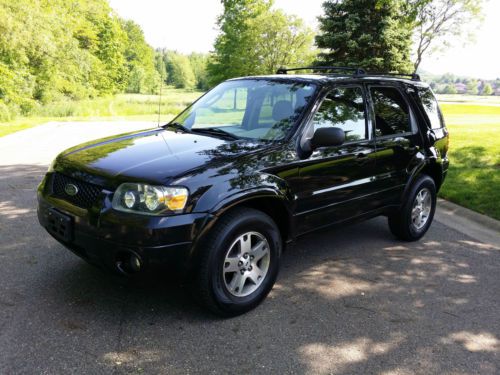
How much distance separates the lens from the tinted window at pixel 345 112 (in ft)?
12.7

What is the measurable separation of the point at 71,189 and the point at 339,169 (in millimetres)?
2213

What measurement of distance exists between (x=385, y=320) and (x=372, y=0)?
75.2 ft

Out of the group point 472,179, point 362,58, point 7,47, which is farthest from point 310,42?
point 472,179

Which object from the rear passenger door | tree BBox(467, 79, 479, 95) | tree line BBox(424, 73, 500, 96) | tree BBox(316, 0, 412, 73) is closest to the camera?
the rear passenger door

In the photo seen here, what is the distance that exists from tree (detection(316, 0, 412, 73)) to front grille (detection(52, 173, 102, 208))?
2183 centimetres

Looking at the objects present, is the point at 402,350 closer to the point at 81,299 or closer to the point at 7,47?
the point at 81,299

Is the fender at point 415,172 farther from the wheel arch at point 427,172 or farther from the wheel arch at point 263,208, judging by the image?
the wheel arch at point 263,208

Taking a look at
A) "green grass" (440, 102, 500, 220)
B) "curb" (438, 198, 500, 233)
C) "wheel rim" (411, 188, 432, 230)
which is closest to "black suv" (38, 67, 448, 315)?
"wheel rim" (411, 188, 432, 230)

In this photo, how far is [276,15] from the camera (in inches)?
1427

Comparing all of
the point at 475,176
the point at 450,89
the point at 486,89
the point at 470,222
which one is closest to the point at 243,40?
the point at 475,176

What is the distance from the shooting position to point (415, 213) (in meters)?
5.12

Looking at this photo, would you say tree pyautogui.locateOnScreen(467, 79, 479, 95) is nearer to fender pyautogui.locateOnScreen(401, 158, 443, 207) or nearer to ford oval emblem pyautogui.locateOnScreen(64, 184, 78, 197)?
fender pyautogui.locateOnScreen(401, 158, 443, 207)

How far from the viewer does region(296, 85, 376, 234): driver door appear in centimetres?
369

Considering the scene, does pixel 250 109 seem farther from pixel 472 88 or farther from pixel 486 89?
pixel 486 89
